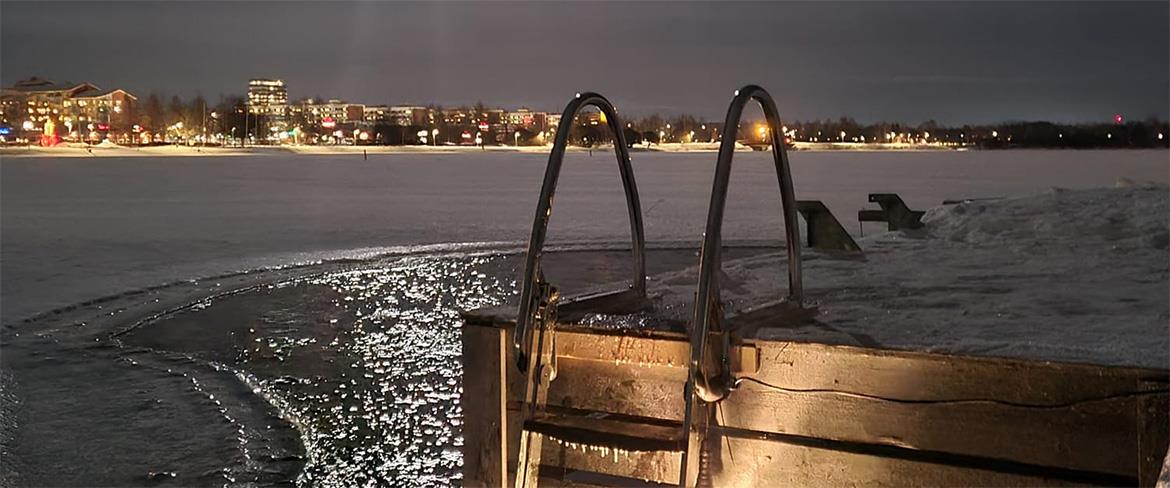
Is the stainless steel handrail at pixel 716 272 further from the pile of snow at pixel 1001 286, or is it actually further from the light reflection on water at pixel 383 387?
the light reflection on water at pixel 383 387

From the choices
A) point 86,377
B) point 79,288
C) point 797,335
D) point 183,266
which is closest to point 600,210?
point 183,266

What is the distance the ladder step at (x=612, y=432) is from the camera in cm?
360

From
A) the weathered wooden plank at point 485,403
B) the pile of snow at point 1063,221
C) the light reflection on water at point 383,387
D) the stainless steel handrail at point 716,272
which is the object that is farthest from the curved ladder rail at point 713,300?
the pile of snow at point 1063,221

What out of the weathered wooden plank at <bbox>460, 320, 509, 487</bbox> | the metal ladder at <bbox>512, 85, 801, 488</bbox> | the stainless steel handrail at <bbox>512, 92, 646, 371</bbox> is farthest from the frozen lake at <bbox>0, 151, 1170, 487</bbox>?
the weathered wooden plank at <bbox>460, 320, 509, 487</bbox>

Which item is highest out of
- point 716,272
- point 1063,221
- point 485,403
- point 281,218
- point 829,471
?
point 716,272

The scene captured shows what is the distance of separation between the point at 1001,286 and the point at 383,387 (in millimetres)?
4469

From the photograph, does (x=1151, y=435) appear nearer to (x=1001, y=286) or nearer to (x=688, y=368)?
(x=688, y=368)

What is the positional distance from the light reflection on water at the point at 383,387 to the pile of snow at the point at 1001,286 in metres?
1.81

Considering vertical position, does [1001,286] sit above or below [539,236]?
below

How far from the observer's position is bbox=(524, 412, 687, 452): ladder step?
11.8 ft

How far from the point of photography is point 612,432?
3754 millimetres

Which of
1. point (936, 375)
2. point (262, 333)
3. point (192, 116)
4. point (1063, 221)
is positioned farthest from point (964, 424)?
point (192, 116)

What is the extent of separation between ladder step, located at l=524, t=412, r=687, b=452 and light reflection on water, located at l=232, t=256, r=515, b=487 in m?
2.30

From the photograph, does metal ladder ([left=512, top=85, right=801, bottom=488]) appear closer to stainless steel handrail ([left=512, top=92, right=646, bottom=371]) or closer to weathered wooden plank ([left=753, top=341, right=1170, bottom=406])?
stainless steel handrail ([left=512, top=92, right=646, bottom=371])
